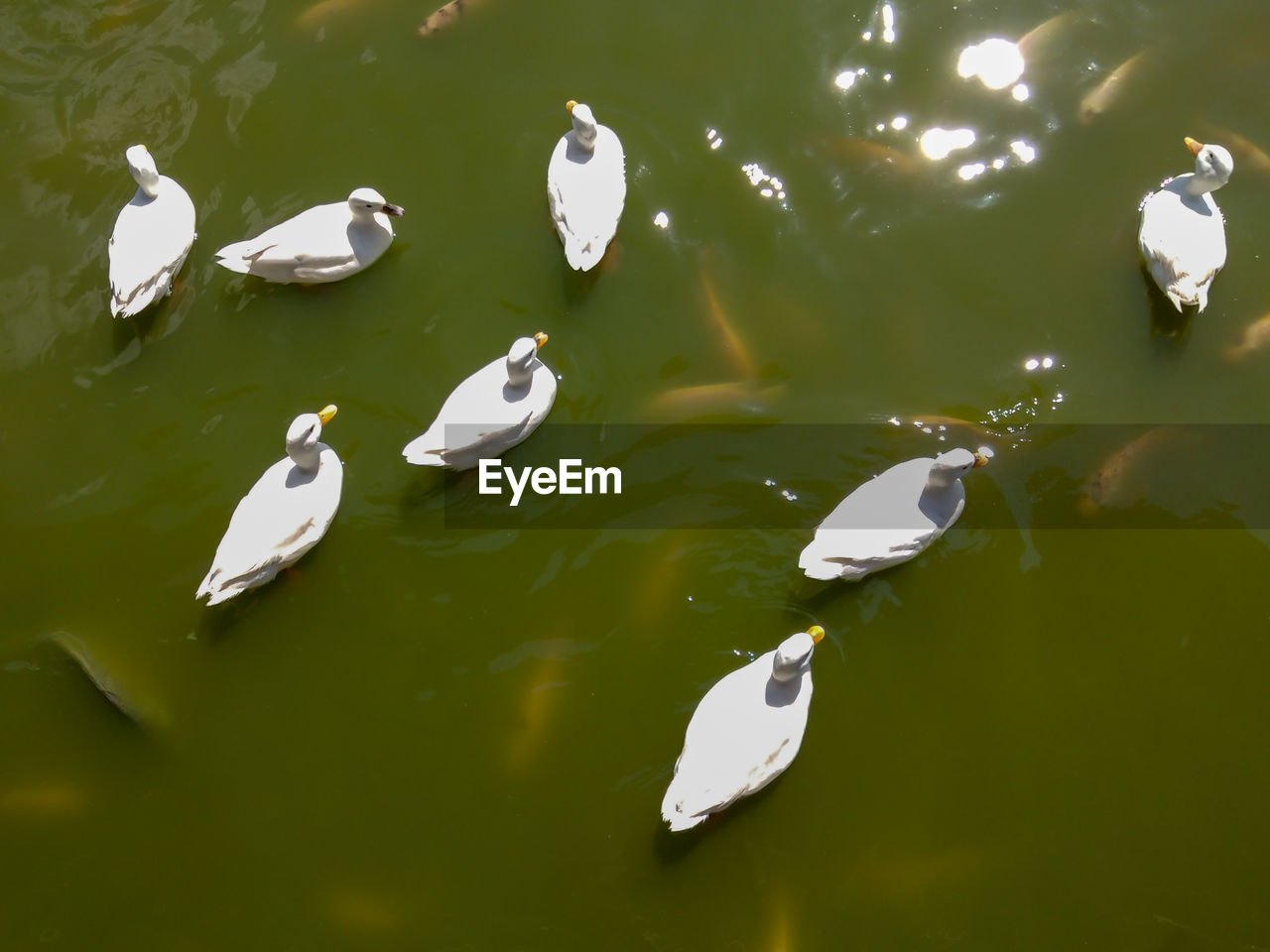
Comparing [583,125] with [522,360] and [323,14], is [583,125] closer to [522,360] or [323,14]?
[522,360]

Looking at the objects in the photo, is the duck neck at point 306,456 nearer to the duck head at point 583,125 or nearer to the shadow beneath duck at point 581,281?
the shadow beneath duck at point 581,281

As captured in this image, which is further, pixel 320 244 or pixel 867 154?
pixel 867 154

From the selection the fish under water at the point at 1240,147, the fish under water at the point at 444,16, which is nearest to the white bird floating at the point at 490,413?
the fish under water at the point at 444,16

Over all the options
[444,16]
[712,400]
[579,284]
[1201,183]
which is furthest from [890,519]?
[444,16]

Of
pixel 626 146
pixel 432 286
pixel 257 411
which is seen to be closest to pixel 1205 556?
pixel 626 146

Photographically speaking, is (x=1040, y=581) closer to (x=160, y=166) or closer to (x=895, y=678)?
(x=895, y=678)

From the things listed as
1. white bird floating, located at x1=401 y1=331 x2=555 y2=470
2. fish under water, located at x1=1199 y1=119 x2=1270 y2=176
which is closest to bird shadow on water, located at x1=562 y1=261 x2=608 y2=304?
white bird floating, located at x1=401 y1=331 x2=555 y2=470

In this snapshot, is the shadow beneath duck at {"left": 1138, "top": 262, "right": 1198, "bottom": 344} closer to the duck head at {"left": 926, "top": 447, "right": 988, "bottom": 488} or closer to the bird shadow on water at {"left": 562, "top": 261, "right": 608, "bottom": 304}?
the duck head at {"left": 926, "top": 447, "right": 988, "bottom": 488}
